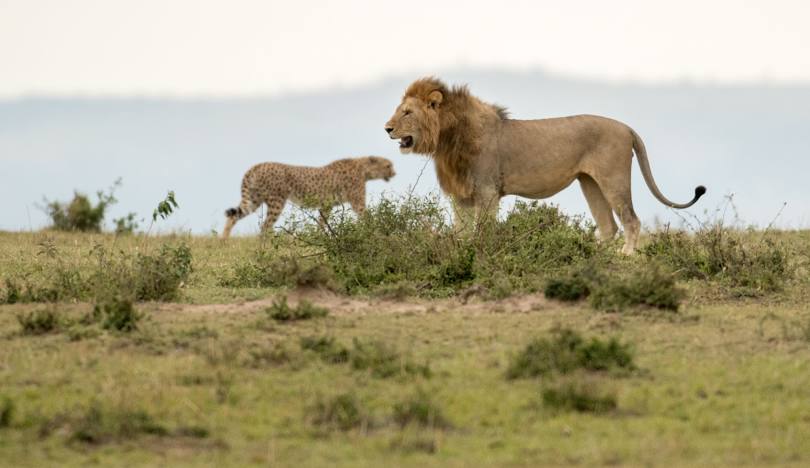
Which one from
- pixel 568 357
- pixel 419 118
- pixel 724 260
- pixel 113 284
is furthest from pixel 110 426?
pixel 419 118

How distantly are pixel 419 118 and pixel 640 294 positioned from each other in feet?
14.9

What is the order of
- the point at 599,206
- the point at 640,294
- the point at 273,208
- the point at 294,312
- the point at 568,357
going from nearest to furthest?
1. the point at 568,357
2. the point at 294,312
3. the point at 640,294
4. the point at 599,206
5. the point at 273,208

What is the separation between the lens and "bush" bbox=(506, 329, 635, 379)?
7371 millimetres

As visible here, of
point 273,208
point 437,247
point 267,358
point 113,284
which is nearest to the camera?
point 267,358

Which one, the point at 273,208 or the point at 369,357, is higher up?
the point at 273,208

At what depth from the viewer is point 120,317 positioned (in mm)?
8539

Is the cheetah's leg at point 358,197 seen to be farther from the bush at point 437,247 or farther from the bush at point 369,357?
the bush at point 369,357

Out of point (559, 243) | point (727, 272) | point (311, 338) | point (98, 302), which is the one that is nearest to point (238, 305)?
point (98, 302)

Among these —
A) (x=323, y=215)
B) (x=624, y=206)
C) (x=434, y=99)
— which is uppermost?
(x=434, y=99)

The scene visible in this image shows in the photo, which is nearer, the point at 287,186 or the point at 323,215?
the point at 323,215

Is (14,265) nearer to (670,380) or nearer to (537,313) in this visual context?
(537,313)

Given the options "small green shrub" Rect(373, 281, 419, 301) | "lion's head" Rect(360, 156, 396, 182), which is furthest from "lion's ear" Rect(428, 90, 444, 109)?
"lion's head" Rect(360, 156, 396, 182)

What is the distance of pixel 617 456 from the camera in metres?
5.98

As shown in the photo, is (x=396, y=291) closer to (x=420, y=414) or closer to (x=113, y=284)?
(x=113, y=284)
